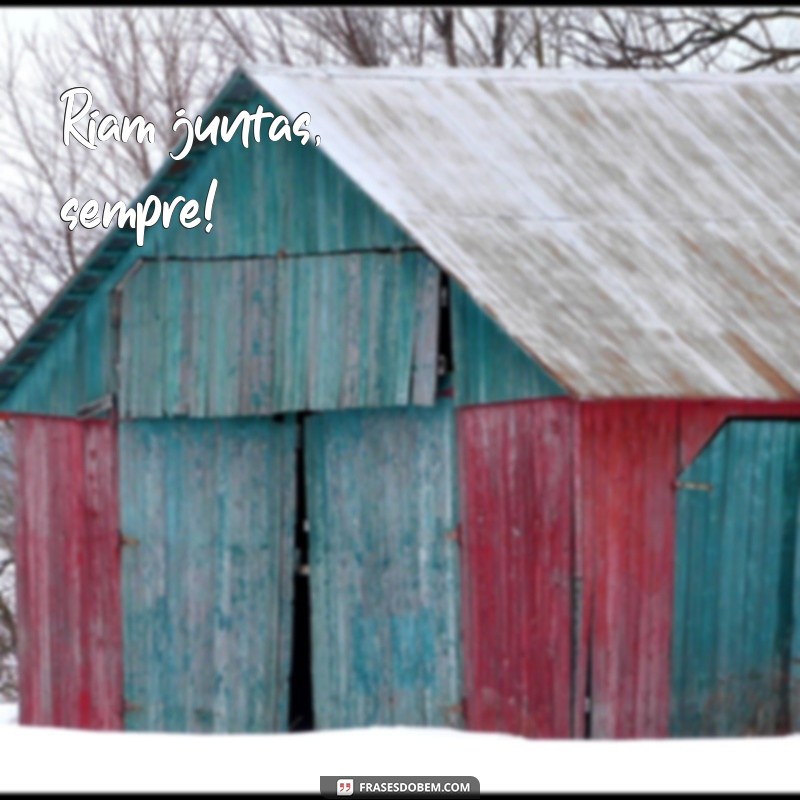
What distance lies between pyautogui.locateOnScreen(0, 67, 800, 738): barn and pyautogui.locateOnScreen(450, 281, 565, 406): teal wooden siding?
0.03 m

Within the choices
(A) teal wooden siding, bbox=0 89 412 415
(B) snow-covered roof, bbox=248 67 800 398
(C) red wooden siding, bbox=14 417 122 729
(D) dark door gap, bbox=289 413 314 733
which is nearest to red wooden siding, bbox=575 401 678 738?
(B) snow-covered roof, bbox=248 67 800 398

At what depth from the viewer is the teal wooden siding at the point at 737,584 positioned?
61.5 feet

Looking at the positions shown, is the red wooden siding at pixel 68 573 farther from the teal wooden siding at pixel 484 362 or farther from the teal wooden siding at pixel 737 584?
the teal wooden siding at pixel 737 584

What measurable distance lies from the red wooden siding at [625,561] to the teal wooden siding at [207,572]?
2.77 m


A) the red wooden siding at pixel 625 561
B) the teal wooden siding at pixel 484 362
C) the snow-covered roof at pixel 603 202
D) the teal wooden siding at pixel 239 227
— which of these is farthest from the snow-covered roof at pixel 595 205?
the red wooden siding at pixel 625 561

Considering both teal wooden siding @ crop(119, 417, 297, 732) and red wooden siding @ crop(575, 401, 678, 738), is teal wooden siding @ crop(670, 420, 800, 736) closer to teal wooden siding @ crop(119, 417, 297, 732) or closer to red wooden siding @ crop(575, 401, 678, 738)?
red wooden siding @ crop(575, 401, 678, 738)

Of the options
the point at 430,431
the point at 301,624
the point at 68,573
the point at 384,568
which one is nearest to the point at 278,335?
the point at 430,431

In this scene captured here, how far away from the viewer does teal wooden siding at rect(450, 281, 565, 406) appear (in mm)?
18469

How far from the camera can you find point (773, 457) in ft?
62.6

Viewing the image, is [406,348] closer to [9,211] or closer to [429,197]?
[429,197]

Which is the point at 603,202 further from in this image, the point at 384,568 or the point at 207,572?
the point at 207,572

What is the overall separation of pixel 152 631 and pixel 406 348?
3243mm

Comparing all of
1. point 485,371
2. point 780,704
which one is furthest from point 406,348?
point 780,704

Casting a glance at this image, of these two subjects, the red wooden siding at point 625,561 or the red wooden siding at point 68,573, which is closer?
the red wooden siding at point 625,561
